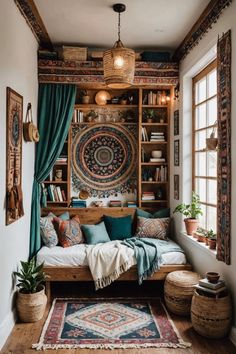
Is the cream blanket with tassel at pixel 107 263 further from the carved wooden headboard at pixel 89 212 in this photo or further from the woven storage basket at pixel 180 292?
the carved wooden headboard at pixel 89 212

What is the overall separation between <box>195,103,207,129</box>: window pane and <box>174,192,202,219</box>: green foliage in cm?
86

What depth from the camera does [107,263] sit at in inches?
174

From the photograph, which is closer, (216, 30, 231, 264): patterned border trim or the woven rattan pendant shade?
(216, 30, 231, 264): patterned border trim

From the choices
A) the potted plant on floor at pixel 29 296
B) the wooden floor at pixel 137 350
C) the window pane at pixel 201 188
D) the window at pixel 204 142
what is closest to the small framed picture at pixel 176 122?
the window at pixel 204 142

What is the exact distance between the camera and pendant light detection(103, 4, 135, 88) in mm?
3742

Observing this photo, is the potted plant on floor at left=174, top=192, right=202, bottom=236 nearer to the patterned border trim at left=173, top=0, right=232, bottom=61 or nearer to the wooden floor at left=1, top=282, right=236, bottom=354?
the wooden floor at left=1, top=282, right=236, bottom=354

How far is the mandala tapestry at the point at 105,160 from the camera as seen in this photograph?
5.64m

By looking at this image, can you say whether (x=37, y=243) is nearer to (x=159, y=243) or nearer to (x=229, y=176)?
(x=159, y=243)

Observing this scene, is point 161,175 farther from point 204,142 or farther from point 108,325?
point 108,325

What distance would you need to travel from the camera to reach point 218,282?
349 centimetres

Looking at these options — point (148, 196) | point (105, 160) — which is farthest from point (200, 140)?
point (105, 160)

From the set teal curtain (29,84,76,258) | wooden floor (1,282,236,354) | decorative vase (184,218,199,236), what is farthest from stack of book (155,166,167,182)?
wooden floor (1,282,236,354)

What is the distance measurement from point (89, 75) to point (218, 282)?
3121 mm

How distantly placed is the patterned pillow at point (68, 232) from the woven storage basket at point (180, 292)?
138cm
